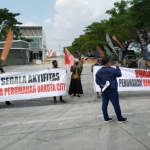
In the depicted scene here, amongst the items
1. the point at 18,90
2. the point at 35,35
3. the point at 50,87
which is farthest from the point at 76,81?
the point at 35,35

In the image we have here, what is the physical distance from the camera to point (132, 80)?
31.0 feet

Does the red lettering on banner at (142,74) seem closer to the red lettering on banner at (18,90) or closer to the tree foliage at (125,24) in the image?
the red lettering on banner at (18,90)

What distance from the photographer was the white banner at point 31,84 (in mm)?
8328

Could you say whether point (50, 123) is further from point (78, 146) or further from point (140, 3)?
point (140, 3)

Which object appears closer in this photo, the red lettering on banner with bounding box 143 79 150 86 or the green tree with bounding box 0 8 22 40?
the red lettering on banner with bounding box 143 79 150 86

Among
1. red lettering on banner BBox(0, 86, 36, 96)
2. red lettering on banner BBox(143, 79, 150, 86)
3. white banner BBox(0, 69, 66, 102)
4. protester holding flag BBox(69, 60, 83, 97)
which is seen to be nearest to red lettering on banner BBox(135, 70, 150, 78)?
red lettering on banner BBox(143, 79, 150, 86)

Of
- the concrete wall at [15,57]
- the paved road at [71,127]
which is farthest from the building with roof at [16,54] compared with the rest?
the paved road at [71,127]

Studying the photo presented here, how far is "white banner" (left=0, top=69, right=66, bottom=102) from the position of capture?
833cm

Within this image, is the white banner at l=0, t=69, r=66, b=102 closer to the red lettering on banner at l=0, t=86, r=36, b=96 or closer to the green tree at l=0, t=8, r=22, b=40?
the red lettering on banner at l=0, t=86, r=36, b=96

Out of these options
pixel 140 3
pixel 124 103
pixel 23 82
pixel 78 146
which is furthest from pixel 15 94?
pixel 140 3

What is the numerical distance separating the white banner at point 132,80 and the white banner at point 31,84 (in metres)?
1.51

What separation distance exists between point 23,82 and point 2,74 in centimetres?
76

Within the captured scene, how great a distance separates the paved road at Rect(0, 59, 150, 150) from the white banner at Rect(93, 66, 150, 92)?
0.83 m

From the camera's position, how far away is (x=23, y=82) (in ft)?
27.9
